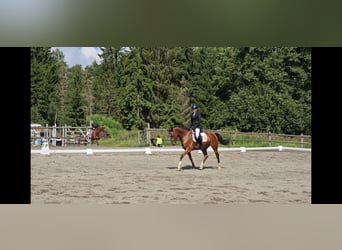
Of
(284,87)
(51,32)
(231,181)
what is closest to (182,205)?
(231,181)

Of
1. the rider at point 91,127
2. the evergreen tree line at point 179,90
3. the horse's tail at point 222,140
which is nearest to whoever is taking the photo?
the evergreen tree line at point 179,90

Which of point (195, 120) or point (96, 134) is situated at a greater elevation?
point (195, 120)

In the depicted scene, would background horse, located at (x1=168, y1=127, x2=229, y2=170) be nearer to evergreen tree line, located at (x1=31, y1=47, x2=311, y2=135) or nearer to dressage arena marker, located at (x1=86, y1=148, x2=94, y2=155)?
evergreen tree line, located at (x1=31, y1=47, x2=311, y2=135)

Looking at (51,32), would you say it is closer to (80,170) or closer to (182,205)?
(80,170)

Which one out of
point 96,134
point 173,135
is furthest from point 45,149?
point 173,135

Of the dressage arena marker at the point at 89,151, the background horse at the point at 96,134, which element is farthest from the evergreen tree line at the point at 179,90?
the dressage arena marker at the point at 89,151

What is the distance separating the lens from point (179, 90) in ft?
26.1

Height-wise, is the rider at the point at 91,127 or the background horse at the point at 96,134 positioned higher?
the rider at the point at 91,127

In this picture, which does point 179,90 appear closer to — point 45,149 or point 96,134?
point 96,134

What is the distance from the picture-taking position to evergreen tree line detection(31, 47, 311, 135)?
25.3 feet

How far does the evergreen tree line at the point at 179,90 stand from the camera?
7699 mm

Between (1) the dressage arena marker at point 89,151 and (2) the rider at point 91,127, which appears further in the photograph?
(1) the dressage arena marker at point 89,151

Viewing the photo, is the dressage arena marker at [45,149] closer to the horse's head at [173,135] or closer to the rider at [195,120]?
the horse's head at [173,135]

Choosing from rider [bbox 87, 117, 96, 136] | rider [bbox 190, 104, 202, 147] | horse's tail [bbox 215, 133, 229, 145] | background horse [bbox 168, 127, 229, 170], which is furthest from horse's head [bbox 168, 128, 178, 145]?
rider [bbox 87, 117, 96, 136]
